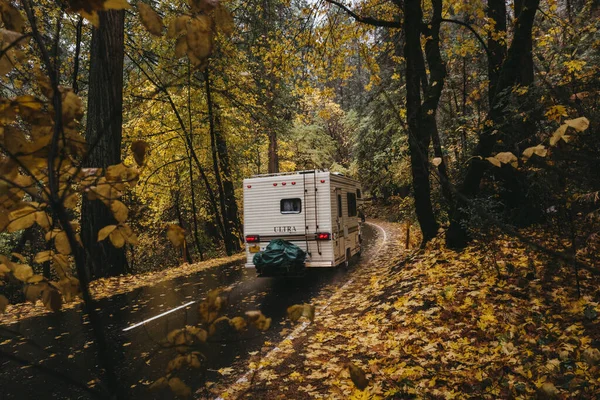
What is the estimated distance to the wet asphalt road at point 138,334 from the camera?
4.54m

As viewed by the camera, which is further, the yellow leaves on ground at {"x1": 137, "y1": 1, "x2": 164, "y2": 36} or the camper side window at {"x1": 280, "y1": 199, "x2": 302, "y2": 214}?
the camper side window at {"x1": 280, "y1": 199, "x2": 302, "y2": 214}

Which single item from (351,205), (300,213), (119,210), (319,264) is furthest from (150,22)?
(351,205)

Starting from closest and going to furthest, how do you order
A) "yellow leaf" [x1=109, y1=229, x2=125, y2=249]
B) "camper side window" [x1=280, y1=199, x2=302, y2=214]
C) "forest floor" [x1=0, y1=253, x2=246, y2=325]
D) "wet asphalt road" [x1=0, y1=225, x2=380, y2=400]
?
"yellow leaf" [x1=109, y1=229, x2=125, y2=249] → "wet asphalt road" [x1=0, y1=225, x2=380, y2=400] → "forest floor" [x1=0, y1=253, x2=246, y2=325] → "camper side window" [x1=280, y1=199, x2=302, y2=214]

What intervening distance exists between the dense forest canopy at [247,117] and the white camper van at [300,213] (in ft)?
7.06

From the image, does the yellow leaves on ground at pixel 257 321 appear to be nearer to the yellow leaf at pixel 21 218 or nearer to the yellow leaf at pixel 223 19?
the yellow leaf at pixel 21 218

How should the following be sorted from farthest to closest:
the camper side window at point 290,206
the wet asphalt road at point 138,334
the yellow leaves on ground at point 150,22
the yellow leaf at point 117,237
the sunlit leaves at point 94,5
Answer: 1. the camper side window at point 290,206
2. the wet asphalt road at point 138,334
3. the yellow leaf at point 117,237
4. the yellow leaves on ground at point 150,22
5. the sunlit leaves at point 94,5

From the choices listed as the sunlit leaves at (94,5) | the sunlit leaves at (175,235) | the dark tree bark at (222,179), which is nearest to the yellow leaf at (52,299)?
the sunlit leaves at (175,235)

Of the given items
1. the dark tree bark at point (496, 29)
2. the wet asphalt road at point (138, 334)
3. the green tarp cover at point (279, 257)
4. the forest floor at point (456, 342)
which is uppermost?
the dark tree bark at point (496, 29)

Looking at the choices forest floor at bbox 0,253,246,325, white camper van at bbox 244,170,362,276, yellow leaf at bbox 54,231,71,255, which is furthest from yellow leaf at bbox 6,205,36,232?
white camper van at bbox 244,170,362,276

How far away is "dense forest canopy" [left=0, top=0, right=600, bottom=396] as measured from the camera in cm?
138

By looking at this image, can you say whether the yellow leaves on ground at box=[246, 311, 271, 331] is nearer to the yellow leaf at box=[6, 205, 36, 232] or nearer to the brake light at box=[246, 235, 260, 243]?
the yellow leaf at box=[6, 205, 36, 232]

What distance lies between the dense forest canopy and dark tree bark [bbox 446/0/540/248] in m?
0.03

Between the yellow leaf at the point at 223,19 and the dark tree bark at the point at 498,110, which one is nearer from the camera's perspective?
the yellow leaf at the point at 223,19

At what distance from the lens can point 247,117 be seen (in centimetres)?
1667
